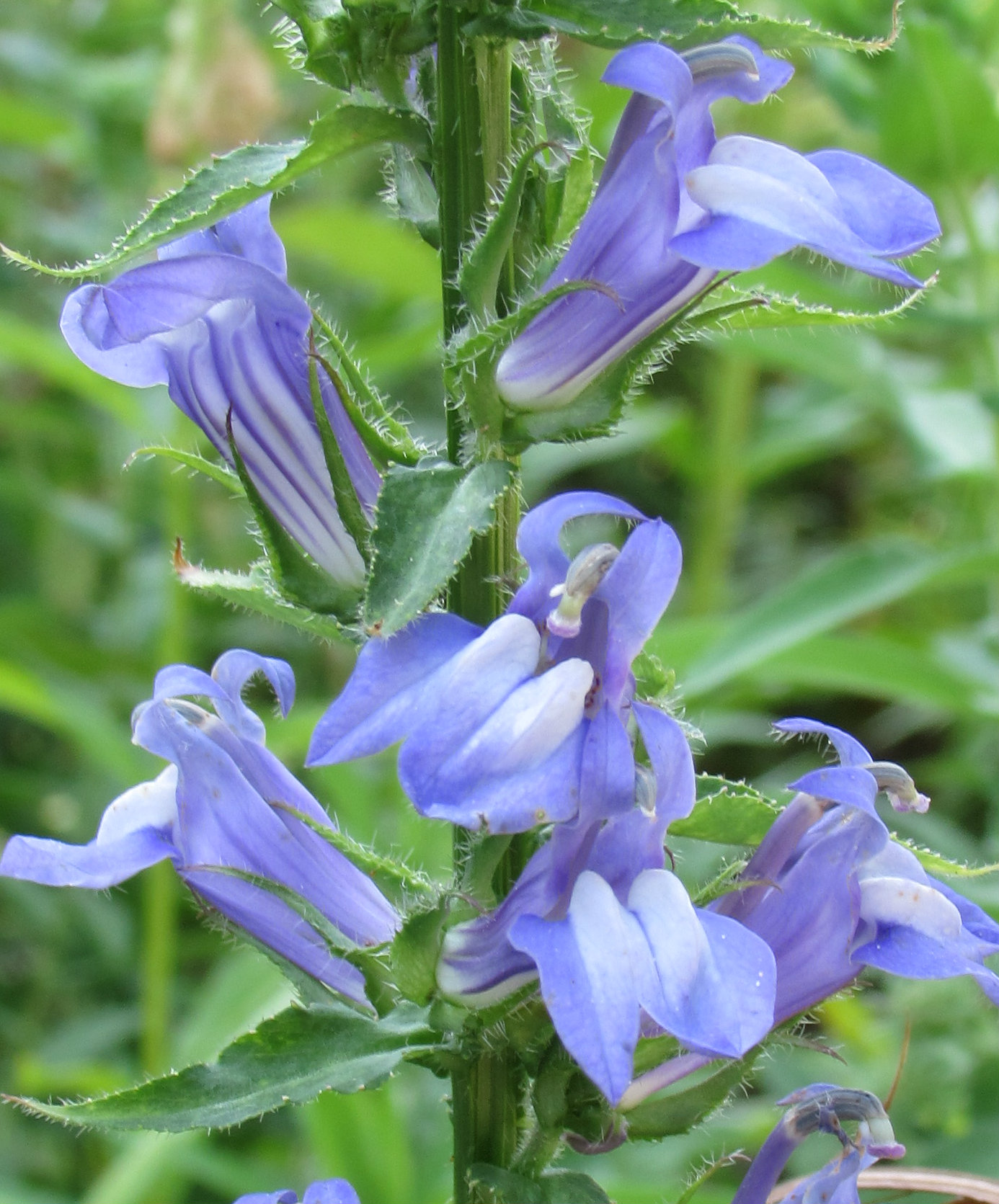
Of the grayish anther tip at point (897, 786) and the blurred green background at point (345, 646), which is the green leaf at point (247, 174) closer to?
the blurred green background at point (345, 646)

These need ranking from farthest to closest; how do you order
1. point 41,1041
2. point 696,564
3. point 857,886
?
point 696,564 → point 41,1041 → point 857,886

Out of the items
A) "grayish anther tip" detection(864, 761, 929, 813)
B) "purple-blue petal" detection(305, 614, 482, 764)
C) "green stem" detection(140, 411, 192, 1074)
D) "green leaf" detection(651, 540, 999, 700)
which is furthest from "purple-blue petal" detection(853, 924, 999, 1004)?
"green stem" detection(140, 411, 192, 1074)

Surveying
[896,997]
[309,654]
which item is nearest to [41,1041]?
[309,654]

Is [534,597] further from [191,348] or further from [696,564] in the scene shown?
[696,564]

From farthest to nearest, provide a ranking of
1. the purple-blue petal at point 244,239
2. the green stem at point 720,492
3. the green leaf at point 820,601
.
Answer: the green stem at point 720,492
the green leaf at point 820,601
the purple-blue petal at point 244,239

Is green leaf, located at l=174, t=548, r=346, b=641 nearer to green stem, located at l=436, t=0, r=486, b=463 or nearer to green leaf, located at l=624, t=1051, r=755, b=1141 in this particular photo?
green stem, located at l=436, t=0, r=486, b=463

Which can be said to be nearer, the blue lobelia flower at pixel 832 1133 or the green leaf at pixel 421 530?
the green leaf at pixel 421 530

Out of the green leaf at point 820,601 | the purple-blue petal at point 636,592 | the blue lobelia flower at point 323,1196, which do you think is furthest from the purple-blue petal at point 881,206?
the green leaf at point 820,601
